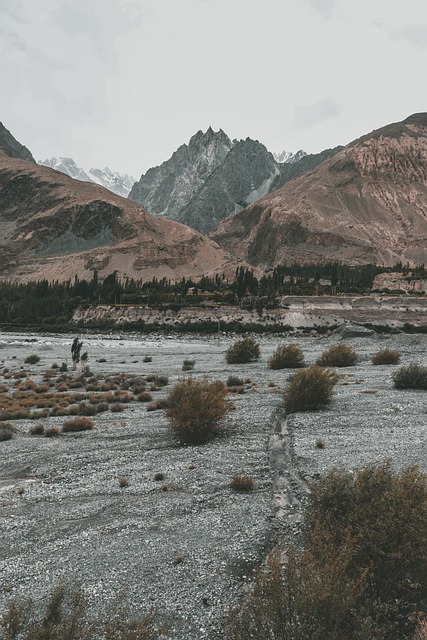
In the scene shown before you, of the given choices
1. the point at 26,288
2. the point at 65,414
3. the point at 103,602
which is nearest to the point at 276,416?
the point at 65,414

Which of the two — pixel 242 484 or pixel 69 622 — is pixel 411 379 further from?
pixel 69 622

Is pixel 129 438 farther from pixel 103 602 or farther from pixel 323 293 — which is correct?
pixel 323 293

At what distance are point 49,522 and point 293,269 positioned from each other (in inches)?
6746

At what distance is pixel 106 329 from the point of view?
4304 inches

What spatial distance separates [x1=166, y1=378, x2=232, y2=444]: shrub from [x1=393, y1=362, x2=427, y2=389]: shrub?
12415 millimetres

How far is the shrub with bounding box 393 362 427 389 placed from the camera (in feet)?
83.5

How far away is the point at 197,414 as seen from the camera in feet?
56.6

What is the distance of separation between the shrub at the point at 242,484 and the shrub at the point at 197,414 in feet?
15.6

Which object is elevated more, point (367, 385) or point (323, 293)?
point (323, 293)

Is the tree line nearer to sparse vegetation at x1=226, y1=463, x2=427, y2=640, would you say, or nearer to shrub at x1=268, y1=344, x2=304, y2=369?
shrub at x1=268, y1=344, x2=304, y2=369

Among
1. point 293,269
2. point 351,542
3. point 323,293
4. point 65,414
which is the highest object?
point 293,269

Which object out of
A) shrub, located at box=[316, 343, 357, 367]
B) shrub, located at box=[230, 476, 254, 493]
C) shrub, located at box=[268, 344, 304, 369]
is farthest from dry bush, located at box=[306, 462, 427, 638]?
shrub, located at box=[316, 343, 357, 367]

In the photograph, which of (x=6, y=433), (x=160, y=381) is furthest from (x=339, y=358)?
(x=6, y=433)

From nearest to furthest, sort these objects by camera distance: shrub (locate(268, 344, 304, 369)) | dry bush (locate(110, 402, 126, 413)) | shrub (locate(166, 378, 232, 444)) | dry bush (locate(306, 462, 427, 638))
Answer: dry bush (locate(306, 462, 427, 638))
shrub (locate(166, 378, 232, 444))
dry bush (locate(110, 402, 126, 413))
shrub (locate(268, 344, 304, 369))
